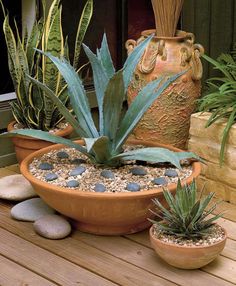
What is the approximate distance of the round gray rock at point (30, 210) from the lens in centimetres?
315

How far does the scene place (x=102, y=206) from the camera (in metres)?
2.80

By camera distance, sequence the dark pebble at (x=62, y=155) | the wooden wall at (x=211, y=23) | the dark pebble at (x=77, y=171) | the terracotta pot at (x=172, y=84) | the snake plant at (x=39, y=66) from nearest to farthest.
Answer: the dark pebble at (x=77, y=171) → the dark pebble at (x=62, y=155) → the snake plant at (x=39, y=66) → the terracotta pot at (x=172, y=84) → the wooden wall at (x=211, y=23)

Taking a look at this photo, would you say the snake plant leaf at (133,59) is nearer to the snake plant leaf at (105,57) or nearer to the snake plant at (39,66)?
the snake plant leaf at (105,57)

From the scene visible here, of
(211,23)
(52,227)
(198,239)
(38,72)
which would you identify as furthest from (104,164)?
(211,23)

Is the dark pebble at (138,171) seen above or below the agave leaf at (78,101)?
below

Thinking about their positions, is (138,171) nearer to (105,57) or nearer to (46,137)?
(46,137)

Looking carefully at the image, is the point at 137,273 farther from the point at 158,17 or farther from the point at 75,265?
the point at 158,17

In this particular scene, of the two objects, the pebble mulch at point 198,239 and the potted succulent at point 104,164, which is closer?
the pebble mulch at point 198,239

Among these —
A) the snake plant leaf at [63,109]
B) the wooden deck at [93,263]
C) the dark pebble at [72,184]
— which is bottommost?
the wooden deck at [93,263]

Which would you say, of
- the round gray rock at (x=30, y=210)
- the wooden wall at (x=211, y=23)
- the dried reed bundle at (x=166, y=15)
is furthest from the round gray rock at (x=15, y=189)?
the wooden wall at (x=211, y=23)

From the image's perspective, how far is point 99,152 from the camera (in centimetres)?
299

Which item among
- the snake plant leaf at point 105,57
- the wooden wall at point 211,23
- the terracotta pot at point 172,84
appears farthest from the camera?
the wooden wall at point 211,23

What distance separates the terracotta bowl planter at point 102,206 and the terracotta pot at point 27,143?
0.54 m

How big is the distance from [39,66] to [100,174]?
905mm
